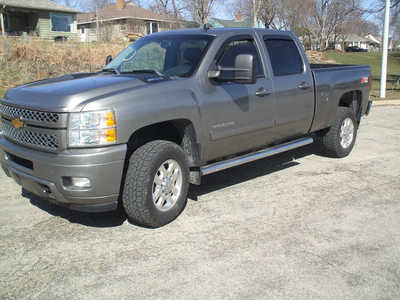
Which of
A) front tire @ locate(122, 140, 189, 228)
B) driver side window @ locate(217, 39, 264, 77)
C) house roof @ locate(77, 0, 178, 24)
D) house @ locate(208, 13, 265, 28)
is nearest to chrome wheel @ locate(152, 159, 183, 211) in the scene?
front tire @ locate(122, 140, 189, 228)

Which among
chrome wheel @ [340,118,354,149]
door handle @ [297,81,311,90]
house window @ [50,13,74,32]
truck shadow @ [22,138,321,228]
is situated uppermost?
house window @ [50,13,74,32]

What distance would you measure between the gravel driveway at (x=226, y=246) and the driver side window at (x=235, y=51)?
1524 mm

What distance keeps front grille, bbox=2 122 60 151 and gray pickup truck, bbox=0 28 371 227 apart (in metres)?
0.01

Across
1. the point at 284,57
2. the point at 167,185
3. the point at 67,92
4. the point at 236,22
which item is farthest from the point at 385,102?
the point at 236,22

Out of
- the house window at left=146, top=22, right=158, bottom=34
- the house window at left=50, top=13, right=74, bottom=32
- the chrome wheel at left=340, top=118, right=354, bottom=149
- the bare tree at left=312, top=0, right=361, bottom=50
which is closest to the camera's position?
the chrome wheel at left=340, top=118, right=354, bottom=149

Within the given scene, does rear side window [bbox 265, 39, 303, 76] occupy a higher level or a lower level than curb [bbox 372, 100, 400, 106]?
higher

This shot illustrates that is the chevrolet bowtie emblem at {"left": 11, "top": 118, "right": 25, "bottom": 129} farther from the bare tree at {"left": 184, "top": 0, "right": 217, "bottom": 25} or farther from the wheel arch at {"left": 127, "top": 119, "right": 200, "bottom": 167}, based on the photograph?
the bare tree at {"left": 184, "top": 0, "right": 217, "bottom": 25}

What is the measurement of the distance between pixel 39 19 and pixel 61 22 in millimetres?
2457

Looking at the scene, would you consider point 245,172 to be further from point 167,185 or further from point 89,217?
point 89,217

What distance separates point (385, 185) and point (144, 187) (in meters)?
3.34

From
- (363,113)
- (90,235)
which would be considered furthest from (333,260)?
(363,113)

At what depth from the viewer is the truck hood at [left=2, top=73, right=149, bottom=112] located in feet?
12.5

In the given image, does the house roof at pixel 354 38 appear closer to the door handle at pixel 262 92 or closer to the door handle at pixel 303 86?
the door handle at pixel 303 86

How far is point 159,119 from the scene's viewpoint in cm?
419
